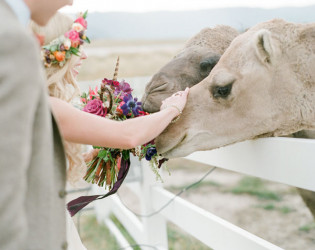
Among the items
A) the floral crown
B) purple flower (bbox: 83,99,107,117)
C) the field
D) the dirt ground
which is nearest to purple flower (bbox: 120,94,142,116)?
purple flower (bbox: 83,99,107,117)

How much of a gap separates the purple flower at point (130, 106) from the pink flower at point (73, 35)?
65cm

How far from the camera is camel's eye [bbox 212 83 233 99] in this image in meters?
2.08

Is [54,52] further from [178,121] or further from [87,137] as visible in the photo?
[178,121]

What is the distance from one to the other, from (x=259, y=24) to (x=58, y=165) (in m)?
1.47

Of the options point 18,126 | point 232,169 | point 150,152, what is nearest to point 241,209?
point 232,169

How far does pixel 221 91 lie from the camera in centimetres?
211

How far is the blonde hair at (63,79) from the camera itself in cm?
151

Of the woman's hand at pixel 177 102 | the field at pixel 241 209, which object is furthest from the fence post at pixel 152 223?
the woman's hand at pixel 177 102

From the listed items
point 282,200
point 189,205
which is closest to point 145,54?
point 282,200

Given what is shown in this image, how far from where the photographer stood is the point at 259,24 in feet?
7.21

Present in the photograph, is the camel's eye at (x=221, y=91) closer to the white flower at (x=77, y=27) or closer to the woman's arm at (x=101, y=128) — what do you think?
the woman's arm at (x=101, y=128)

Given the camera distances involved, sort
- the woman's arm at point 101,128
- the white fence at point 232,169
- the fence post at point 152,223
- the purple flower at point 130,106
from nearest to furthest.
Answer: the woman's arm at point 101,128 → the white fence at point 232,169 → the purple flower at point 130,106 → the fence post at point 152,223

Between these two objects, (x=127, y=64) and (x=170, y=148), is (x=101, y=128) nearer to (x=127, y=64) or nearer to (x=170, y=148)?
(x=170, y=148)

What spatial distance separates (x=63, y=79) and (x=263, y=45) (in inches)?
39.7
